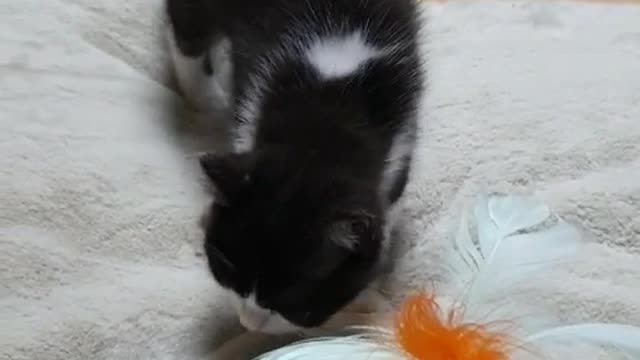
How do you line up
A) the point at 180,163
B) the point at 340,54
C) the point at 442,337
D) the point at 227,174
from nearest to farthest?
the point at 442,337
the point at 227,174
the point at 340,54
the point at 180,163

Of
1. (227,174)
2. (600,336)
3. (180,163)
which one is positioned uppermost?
(227,174)

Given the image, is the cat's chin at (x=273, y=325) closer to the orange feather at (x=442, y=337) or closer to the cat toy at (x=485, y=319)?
the cat toy at (x=485, y=319)

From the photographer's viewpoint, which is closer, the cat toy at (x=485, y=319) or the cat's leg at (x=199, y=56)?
the cat toy at (x=485, y=319)

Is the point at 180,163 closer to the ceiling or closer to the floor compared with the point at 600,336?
closer to the floor

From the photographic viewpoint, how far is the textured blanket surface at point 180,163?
4.25 feet

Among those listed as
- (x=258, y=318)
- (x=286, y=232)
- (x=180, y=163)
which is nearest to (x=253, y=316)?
(x=258, y=318)

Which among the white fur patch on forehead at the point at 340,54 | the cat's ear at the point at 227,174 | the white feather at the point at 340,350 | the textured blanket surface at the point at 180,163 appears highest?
the cat's ear at the point at 227,174

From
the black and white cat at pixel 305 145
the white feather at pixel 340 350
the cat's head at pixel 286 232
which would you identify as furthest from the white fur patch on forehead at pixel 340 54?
the white feather at pixel 340 350

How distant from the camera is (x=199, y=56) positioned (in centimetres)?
154

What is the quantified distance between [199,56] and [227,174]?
448 millimetres

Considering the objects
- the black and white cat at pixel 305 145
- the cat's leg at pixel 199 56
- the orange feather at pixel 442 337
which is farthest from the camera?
the cat's leg at pixel 199 56

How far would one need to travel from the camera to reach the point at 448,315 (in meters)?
1.05

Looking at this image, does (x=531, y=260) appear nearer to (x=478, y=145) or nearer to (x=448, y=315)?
(x=448, y=315)

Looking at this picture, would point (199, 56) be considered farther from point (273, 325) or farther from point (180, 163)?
point (273, 325)
